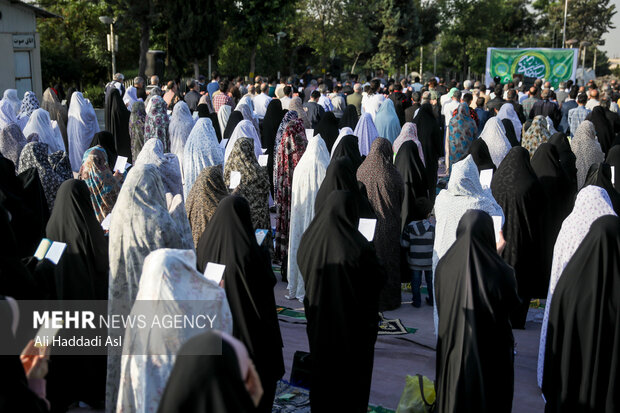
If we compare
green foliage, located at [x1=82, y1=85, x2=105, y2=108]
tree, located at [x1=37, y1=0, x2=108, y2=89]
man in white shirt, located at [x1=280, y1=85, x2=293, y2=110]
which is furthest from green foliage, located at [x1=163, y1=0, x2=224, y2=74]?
man in white shirt, located at [x1=280, y1=85, x2=293, y2=110]

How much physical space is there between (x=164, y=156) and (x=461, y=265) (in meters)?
3.14

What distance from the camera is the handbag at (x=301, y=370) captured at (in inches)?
179

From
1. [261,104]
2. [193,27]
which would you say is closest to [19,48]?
[261,104]

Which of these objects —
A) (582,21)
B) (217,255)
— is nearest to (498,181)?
(217,255)

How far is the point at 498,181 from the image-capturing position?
6.03 m

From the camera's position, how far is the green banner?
20.4 m

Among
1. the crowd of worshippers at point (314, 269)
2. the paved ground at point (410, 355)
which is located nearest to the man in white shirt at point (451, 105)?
the crowd of worshippers at point (314, 269)

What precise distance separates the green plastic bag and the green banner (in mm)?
17974

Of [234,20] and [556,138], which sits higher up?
[234,20]

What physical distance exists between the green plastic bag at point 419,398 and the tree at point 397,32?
34471 millimetres

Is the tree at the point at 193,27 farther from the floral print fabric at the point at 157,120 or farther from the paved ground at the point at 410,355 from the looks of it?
the paved ground at the point at 410,355

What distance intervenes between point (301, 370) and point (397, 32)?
34545mm

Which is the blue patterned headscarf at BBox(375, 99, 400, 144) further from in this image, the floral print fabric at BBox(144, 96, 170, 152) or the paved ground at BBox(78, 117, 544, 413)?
the paved ground at BBox(78, 117, 544, 413)

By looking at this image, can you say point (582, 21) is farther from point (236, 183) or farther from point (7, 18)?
point (236, 183)
